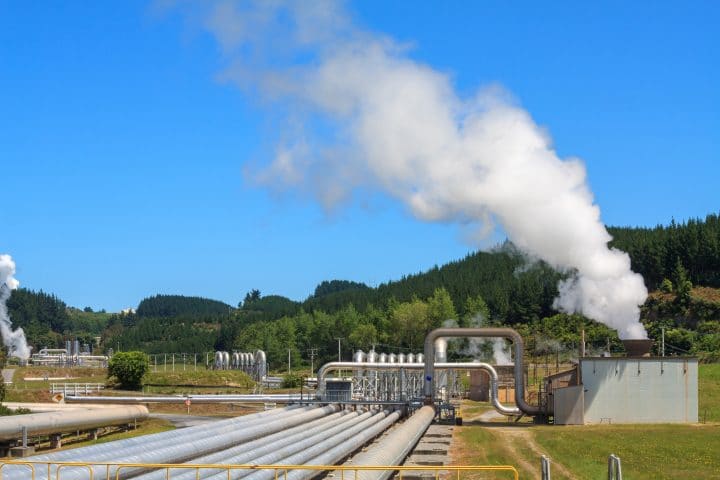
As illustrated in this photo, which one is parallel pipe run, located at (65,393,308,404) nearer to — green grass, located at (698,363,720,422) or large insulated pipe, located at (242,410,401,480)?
large insulated pipe, located at (242,410,401,480)

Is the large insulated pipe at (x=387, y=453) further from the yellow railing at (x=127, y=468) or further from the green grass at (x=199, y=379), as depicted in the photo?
the green grass at (x=199, y=379)

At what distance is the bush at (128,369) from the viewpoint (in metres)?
92.4

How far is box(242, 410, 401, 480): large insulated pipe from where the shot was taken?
27.4m

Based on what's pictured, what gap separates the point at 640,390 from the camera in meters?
55.2

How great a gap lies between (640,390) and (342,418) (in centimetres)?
1726

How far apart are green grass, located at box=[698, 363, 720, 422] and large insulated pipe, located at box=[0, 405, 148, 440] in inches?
1311

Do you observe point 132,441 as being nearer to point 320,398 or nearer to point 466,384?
point 320,398

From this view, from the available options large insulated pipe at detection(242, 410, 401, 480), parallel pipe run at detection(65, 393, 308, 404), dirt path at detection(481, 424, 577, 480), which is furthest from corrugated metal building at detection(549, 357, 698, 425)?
parallel pipe run at detection(65, 393, 308, 404)


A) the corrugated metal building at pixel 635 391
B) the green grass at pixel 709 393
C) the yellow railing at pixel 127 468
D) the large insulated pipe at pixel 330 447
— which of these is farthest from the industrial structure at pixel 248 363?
the yellow railing at pixel 127 468

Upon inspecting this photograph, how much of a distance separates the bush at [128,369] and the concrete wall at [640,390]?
50668 mm

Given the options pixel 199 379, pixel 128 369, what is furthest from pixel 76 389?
pixel 199 379

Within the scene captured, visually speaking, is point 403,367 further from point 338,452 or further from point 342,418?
point 338,452

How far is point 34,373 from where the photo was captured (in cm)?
10812

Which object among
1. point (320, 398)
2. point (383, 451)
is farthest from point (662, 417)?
point (383, 451)
